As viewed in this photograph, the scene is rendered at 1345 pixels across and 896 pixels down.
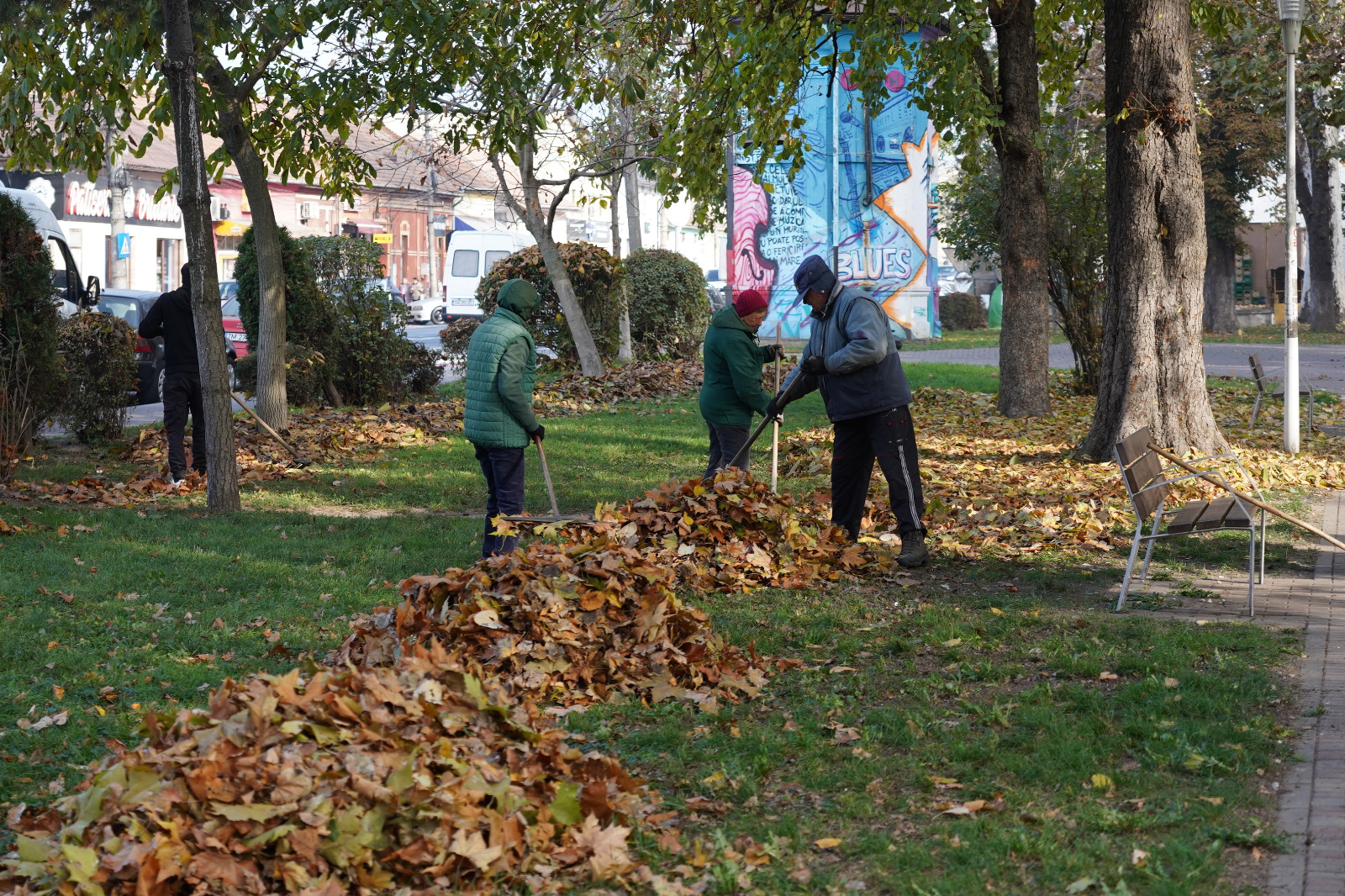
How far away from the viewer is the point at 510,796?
390 centimetres

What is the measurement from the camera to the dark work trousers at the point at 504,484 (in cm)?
795

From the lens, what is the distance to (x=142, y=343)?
57.5 ft

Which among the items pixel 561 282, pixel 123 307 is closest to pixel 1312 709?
pixel 561 282

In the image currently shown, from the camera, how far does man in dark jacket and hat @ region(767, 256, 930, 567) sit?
7.88 metres

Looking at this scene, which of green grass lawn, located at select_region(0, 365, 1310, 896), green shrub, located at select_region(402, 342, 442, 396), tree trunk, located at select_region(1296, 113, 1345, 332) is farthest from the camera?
tree trunk, located at select_region(1296, 113, 1345, 332)

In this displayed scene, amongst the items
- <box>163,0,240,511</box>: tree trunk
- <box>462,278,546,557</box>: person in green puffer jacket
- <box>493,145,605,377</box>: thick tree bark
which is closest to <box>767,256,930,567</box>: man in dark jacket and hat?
<box>462,278,546,557</box>: person in green puffer jacket

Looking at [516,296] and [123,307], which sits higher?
[123,307]

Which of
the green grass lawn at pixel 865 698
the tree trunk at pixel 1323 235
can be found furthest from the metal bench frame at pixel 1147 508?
the tree trunk at pixel 1323 235

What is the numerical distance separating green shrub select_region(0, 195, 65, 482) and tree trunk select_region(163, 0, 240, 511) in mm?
2553

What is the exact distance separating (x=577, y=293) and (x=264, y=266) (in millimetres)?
7763

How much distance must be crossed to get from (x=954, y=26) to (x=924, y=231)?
18.5 metres

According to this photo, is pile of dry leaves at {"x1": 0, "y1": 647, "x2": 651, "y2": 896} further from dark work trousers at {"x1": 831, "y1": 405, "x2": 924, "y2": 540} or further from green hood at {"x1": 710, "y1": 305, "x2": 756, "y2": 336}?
green hood at {"x1": 710, "y1": 305, "x2": 756, "y2": 336}

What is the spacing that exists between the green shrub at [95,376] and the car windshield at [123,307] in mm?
5579

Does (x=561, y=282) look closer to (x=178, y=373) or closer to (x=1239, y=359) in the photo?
(x=178, y=373)
